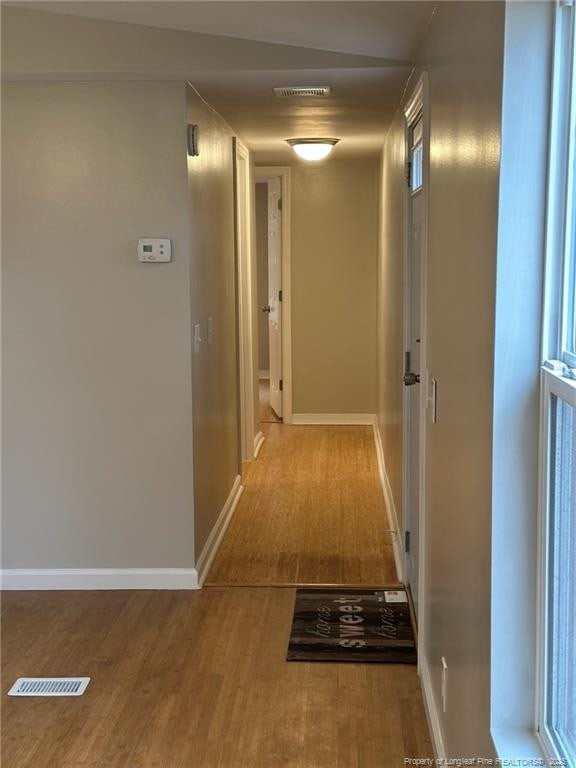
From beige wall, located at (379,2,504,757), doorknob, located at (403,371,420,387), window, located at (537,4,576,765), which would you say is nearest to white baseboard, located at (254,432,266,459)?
→ doorknob, located at (403,371,420,387)

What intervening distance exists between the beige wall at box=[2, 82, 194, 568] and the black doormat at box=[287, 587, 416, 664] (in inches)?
25.2

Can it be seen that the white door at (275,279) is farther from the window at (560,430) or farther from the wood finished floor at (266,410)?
the window at (560,430)

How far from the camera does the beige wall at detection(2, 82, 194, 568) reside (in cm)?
372

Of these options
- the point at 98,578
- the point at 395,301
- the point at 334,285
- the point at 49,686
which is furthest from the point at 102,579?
the point at 334,285

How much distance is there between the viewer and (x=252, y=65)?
11.3ft

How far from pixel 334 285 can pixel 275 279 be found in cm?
53

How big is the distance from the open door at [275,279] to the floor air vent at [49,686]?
16.0ft

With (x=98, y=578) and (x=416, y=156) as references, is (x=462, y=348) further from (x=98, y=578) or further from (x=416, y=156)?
(x=98, y=578)

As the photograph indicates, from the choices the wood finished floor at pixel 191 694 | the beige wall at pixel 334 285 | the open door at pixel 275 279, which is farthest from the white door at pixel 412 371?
the open door at pixel 275 279

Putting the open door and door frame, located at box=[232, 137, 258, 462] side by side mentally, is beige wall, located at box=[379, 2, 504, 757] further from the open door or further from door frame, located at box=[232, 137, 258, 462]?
the open door

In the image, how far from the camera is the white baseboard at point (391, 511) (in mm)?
4092

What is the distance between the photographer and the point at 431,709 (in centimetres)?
273

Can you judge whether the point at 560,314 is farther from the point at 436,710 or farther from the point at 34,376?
the point at 34,376

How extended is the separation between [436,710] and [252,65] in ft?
8.09
